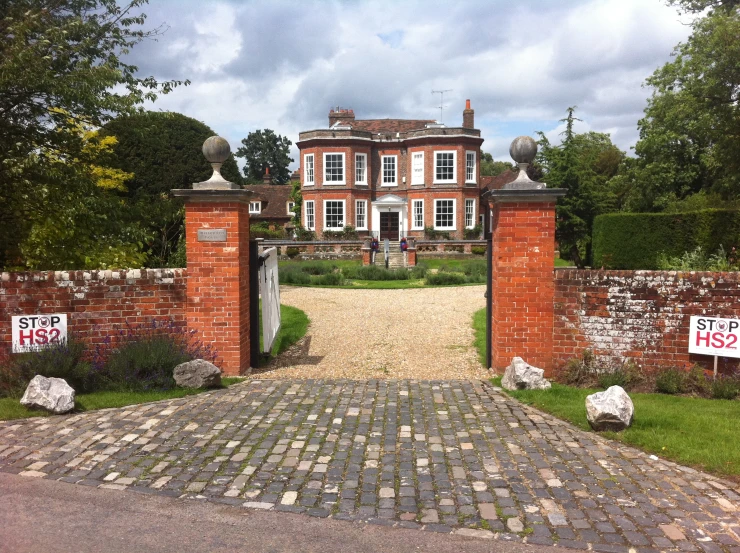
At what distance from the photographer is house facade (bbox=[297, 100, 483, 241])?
3888 centimetres

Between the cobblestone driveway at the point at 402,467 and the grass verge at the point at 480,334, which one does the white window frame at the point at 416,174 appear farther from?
the cobblestone driveway at the point at 402,467

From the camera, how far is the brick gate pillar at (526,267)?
741 centimetres

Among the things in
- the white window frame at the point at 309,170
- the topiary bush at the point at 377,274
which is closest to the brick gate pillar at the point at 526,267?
the topiary bush at the point at 377,274

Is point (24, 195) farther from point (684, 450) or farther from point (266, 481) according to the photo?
point (684, 450)

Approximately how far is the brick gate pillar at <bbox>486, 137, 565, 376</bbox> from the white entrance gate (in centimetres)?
373

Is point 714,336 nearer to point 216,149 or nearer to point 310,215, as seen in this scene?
point 216,149

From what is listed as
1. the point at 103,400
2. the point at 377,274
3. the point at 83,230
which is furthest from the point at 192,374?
the point at 377,274

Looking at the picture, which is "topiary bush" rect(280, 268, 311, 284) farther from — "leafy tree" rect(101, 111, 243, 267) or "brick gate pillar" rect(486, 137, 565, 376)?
"brick gate pillar" rect(486, 137, 565, 376)

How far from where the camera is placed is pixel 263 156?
90312 mm

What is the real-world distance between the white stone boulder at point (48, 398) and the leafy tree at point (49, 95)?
3351mm

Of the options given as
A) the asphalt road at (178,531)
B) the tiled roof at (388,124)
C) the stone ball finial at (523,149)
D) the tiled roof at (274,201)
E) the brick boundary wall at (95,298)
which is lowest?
the asphalt road at (178,531)

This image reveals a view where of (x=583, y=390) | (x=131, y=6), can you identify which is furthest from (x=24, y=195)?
(x=583, y=390)

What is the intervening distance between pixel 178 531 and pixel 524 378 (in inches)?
172

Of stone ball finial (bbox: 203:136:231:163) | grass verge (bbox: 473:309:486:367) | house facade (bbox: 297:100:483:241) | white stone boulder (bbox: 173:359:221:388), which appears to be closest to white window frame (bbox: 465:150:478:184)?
house facade (bbox: 297:100:483:241)
